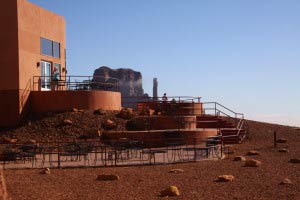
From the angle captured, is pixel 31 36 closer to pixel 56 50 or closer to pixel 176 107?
pixel 56 50

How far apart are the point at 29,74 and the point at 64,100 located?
8.94 ft

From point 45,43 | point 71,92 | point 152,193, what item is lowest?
point 152,193

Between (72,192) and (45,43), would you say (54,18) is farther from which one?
(72,192)

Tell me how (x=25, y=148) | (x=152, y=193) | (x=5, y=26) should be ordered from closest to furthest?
(x=152, y=193) → (x=25, y=148) → (x=5, y=26)

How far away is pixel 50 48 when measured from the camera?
35.5 metres

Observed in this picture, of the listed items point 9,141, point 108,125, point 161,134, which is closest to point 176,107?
point 108,125

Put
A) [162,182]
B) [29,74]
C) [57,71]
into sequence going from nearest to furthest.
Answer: [162,182]
[29,74]
[57,71]

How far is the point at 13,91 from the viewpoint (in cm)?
3117

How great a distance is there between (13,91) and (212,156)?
1477cm

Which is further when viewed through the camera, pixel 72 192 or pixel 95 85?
pixel 95 85

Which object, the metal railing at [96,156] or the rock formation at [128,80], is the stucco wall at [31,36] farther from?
the rock formation at [128,80]

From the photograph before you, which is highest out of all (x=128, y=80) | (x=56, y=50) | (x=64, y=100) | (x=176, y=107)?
(x=128, y=80)

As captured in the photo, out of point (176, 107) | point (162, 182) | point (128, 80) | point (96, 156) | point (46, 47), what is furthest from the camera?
point (128, 80)

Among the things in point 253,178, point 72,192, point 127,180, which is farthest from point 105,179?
point 253,178
